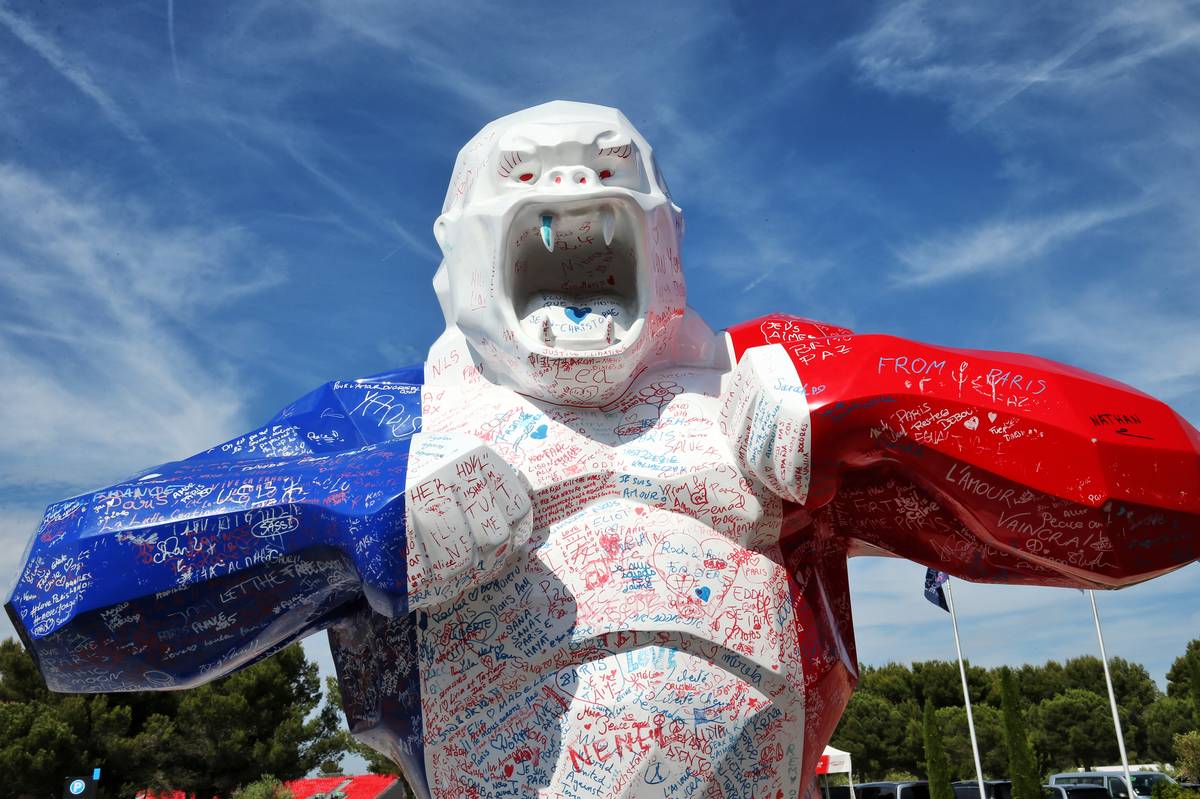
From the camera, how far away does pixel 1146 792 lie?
22969 mm

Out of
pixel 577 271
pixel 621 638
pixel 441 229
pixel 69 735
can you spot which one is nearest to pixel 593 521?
pixel 621 638

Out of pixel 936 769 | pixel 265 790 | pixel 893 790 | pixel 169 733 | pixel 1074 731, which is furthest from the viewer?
pixel 1074 731

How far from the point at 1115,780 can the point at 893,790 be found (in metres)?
4.62

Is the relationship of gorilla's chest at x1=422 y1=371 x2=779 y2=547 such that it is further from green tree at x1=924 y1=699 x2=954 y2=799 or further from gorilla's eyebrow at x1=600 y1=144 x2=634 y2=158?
green tree at x1=924 y1=699 x2=954 y2=799

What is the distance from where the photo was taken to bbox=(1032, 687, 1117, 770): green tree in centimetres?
2972

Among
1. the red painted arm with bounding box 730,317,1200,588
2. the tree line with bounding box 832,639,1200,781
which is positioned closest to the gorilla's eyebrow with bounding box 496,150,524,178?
the red painted arm with bounding box 730,317,1200,588

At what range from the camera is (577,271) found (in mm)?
4512

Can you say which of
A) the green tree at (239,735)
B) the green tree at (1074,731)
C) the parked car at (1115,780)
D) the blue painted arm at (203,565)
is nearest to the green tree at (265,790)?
the green tree at (239,735)

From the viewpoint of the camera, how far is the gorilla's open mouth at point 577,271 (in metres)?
4.22

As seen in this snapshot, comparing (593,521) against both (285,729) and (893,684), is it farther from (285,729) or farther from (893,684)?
(893,684)

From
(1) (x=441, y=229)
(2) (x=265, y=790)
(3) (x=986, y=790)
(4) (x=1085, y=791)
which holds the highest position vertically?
(1) (x=441, y=229)

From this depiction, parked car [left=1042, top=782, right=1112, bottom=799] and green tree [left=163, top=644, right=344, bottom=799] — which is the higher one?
green tree [left=163, top=644, right=344, bottom=799]

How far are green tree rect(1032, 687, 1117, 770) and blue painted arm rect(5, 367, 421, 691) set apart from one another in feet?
101

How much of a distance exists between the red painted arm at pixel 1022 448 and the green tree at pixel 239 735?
17947 mm
